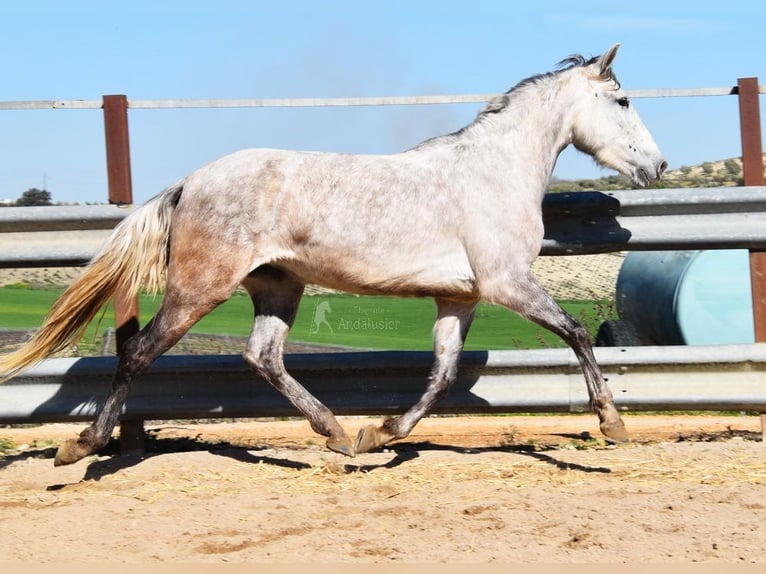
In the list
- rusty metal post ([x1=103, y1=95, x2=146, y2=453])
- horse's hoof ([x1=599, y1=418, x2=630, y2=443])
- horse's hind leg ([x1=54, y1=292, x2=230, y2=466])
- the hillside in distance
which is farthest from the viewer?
the hillside in distance

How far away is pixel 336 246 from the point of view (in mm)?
5230

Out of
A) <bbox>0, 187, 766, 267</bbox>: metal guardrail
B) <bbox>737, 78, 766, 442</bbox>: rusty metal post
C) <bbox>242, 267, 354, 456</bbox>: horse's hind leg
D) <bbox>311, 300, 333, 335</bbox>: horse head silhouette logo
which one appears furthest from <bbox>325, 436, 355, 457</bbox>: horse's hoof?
<bbox>311, 300, 333, 335</bbox>: horse head silhouette logo

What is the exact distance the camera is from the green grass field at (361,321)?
32.9 ft

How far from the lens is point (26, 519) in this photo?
13.9ft

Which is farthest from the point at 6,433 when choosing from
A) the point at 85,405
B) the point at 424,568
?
the point at 424,568

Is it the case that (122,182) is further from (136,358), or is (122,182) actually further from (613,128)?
(613,128)

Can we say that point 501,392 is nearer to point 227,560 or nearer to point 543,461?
point 543,461

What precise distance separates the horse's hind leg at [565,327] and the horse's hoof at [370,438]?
98 cm

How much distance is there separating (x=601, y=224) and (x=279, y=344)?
202 centimetres

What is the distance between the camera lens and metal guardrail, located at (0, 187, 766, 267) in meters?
5.77

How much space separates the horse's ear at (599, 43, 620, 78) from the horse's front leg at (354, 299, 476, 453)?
152cm

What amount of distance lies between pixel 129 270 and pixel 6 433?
87.0 inches

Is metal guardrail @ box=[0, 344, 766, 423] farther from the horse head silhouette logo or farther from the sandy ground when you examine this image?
the horse head silhouette logo

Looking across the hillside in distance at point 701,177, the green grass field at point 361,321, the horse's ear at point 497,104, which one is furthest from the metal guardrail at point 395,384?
the hillside in distance at point 701,177
